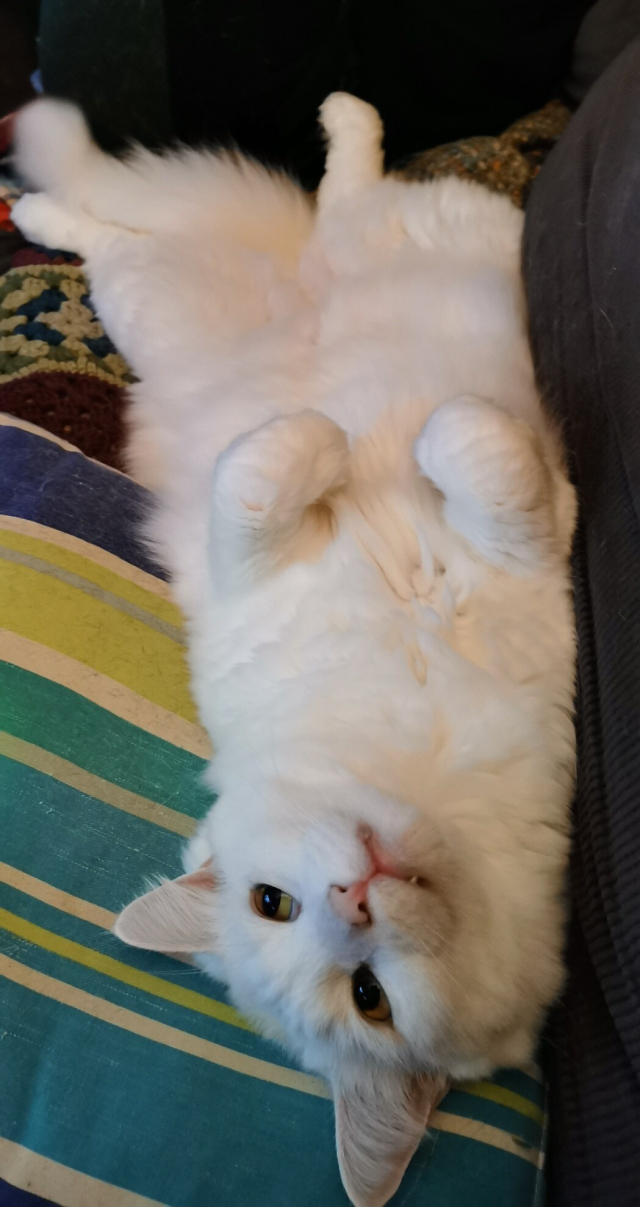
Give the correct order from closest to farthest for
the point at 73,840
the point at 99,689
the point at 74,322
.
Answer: the point at 73,840 → the point at 99,689 → the point at 74,322

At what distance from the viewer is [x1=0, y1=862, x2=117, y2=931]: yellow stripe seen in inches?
43.3

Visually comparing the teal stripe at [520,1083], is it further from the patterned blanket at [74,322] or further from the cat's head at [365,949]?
→ the patterned blanket at [74,322]

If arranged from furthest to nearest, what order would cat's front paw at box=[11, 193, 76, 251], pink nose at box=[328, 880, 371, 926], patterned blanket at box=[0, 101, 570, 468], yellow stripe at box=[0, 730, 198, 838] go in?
cat's front paw at box=[11, 193, 76, 251] → patterned blanket at box=[0, 101, 570, 468] → yellow stripe at box=[0, 730, 198, 838] → pink nose at box=[328, 880, 371, 926]

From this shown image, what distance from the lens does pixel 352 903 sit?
3.06 feet

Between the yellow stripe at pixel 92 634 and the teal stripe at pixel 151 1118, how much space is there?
1.58 ft

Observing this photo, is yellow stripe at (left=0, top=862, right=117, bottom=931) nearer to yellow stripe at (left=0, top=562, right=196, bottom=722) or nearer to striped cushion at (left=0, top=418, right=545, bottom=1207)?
striped cushion at (left=0, top=418, right=545, bottom=1207)

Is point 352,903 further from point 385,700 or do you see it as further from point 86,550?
point 86,550

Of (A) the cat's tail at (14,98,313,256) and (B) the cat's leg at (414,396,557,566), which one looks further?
(A) the cat's tail at (14,98,313,256)

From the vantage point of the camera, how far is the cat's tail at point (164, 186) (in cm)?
181

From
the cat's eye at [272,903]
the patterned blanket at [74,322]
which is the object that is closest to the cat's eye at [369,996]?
the cat's eye at [272,903]

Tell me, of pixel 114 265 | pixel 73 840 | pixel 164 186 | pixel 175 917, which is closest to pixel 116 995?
pixel 175 917

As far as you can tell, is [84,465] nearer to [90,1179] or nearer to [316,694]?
[316,694]

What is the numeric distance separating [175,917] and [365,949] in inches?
11.9

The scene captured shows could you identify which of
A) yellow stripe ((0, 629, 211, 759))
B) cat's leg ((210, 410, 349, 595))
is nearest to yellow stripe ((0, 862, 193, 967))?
yellow stripe ((0, 629, 211, 759))
